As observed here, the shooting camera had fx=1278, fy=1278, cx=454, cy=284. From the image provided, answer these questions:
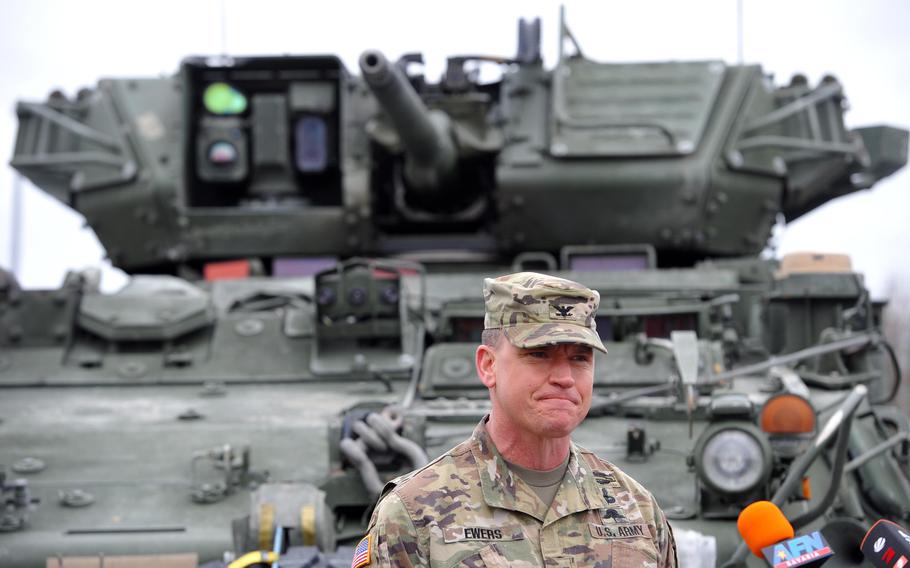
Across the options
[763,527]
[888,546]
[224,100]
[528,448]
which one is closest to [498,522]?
[528,448]

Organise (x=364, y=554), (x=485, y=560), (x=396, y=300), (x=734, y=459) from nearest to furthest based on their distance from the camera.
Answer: (x=485, y=560), (x=364, y=554), (x=734, y=459), (x=396, y=300)

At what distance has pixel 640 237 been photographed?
9.17 m

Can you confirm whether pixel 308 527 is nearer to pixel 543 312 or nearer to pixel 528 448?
pixel 528 448

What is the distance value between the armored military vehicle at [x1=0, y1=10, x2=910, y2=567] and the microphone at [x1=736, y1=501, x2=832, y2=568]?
920mm

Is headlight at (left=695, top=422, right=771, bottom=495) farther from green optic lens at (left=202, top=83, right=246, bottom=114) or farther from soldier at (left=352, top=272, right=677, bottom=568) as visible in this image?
green optic lens at (left=202, top=83, right=246, bottom=114)

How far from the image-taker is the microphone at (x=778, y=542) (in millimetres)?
2904

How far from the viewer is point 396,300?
7266 millimetres

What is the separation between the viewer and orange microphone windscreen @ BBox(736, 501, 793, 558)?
9.75ft

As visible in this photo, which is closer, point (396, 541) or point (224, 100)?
point (396, 541)

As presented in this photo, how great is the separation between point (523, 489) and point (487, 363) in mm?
271

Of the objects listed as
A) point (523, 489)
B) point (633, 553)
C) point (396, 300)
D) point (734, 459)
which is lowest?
point (734, 459)

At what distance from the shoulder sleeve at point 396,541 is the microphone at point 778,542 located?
891 millimetres

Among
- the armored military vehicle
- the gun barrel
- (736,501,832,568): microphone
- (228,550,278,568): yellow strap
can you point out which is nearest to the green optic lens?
the armored military vehicle

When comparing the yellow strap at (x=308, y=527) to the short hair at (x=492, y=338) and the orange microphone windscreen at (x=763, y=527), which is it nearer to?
the orange microphone windscreen at (x=763, y=527)
